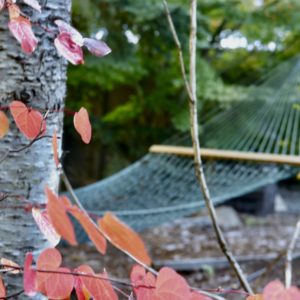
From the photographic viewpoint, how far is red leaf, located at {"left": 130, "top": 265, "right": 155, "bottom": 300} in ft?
1.34

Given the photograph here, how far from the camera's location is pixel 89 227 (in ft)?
1.22

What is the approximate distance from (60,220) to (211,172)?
1755mm

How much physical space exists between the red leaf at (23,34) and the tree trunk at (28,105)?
0.14 m

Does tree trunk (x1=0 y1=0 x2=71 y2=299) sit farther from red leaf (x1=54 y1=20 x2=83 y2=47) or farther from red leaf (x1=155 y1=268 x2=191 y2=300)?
red leaf (x1=155 y1=268 x2=191 y2=300)

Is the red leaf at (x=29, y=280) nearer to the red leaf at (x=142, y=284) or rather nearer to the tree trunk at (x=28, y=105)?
the red leaf at (x=142, y=284)

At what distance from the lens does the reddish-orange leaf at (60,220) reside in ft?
1.06

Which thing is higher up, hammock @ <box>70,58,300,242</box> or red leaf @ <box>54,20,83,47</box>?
red leaf @ <box>54,20,83,47</box>

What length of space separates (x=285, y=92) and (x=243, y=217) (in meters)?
1.36

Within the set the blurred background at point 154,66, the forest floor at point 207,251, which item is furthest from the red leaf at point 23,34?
the blurred background at point 154,66

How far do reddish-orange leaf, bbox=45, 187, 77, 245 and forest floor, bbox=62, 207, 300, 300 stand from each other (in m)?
1.54

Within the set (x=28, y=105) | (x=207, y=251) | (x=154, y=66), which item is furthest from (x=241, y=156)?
(x=154, y=66)

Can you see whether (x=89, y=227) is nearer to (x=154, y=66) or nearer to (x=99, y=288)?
(x=99, y=288)

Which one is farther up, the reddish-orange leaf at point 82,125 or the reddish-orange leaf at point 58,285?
the reddish-orange leaf at point 82,125

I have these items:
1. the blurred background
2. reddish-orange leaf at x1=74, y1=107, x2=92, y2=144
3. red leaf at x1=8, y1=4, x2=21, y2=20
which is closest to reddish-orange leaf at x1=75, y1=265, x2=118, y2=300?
reddish-orange leaf at x1=74, y1=107, x2=92, y2=144
